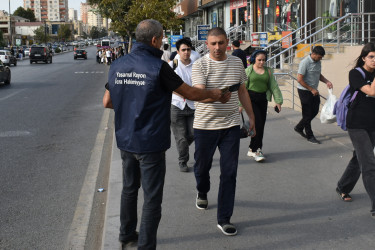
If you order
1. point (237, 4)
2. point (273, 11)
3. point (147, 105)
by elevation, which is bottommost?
point (147, 105)

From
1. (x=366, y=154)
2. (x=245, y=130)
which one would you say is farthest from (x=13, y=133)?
(x=366, y=154)

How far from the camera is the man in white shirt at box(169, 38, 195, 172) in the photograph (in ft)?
21.6

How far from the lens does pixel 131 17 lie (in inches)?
1331

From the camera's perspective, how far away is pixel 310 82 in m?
8.72

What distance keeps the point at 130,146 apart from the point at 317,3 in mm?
18201

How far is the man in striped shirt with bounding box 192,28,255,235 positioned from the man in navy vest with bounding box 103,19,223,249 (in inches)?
29.1

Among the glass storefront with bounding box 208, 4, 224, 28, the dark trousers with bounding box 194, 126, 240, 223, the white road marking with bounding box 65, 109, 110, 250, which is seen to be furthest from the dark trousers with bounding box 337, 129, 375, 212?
the glass storefront with bounding box 208, 4, 224, 28

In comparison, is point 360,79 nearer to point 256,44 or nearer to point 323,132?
point 323,132

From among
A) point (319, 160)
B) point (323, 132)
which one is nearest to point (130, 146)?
point (319, 160)

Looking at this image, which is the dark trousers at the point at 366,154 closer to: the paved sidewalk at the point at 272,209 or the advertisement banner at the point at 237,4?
the paved sidewalk at the point at 272,209

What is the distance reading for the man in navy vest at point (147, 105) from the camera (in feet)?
11.7

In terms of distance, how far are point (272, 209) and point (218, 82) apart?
1507 millimetres

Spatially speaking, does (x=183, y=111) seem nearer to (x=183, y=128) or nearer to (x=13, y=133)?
(x=183, y=128)

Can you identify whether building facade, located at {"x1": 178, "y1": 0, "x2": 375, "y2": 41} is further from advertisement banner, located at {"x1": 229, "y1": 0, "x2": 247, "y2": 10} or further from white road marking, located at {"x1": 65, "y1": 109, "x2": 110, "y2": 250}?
white road marking, located at {"x1": 65, "y1": 109, "x2": 110, "y2": 250}
